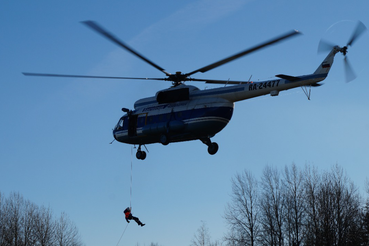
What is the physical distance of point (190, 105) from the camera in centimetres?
3800

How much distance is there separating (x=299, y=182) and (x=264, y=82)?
2526cm

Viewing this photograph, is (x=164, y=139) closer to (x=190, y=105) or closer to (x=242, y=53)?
(x=190, y=105)

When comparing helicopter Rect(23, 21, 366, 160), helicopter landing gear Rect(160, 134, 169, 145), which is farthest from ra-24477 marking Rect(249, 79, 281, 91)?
helicopter landing gear Rect(160, 134, 169, 145)

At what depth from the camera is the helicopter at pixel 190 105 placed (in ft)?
115

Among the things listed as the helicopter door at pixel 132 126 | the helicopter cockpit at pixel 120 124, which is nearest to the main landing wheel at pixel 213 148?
the helicopter door at pixel 132 126

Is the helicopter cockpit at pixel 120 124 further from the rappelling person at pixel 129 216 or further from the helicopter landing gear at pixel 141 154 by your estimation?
the rappelling person at pixel 129 216

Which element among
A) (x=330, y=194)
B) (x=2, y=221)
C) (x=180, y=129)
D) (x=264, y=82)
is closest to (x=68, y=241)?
(x=2, y=221)

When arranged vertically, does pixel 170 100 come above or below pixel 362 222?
above

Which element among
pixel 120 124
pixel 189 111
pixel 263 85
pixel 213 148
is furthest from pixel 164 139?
pixel 263 85

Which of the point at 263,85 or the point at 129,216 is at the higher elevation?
the point at 263,85

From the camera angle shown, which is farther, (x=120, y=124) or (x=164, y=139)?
(x=120, y=124)

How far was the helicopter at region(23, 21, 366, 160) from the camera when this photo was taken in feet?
115

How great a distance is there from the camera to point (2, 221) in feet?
222

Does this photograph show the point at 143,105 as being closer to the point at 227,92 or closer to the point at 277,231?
the point at 227,92
